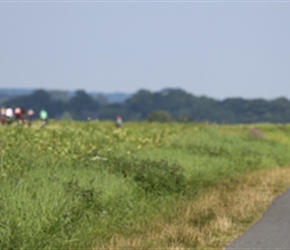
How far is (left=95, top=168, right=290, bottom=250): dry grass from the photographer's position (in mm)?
10695

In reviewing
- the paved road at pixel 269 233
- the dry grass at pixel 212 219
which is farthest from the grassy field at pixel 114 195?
the paved road at pixel 269 233

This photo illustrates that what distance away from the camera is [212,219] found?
12.9 metres

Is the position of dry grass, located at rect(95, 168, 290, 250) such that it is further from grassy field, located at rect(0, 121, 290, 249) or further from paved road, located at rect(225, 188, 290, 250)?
paved road, located at rect(225, 188, 290, 250)

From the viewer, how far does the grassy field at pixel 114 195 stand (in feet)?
36.2

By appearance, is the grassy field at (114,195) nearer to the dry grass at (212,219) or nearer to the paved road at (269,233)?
the dry grass at (212,219)

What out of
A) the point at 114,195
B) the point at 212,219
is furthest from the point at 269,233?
the point at 114,195

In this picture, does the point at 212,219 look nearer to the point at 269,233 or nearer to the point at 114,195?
the point at 269,233

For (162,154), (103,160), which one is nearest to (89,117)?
(103,160)

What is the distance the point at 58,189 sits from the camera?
1302 centimetres

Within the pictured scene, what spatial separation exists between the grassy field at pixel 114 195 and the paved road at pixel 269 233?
21 cm

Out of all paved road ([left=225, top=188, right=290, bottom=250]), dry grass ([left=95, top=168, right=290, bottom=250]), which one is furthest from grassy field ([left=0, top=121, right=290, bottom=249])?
paved road ([left=225, top=188, right=290, bottom=250])

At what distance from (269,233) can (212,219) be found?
133cm

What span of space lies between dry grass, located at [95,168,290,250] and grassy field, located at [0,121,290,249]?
2 centimetres

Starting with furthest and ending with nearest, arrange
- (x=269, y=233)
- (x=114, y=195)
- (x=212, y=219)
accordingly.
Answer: (x=114, y=195) < (x=212, y=219) < (x=269, y=233)
